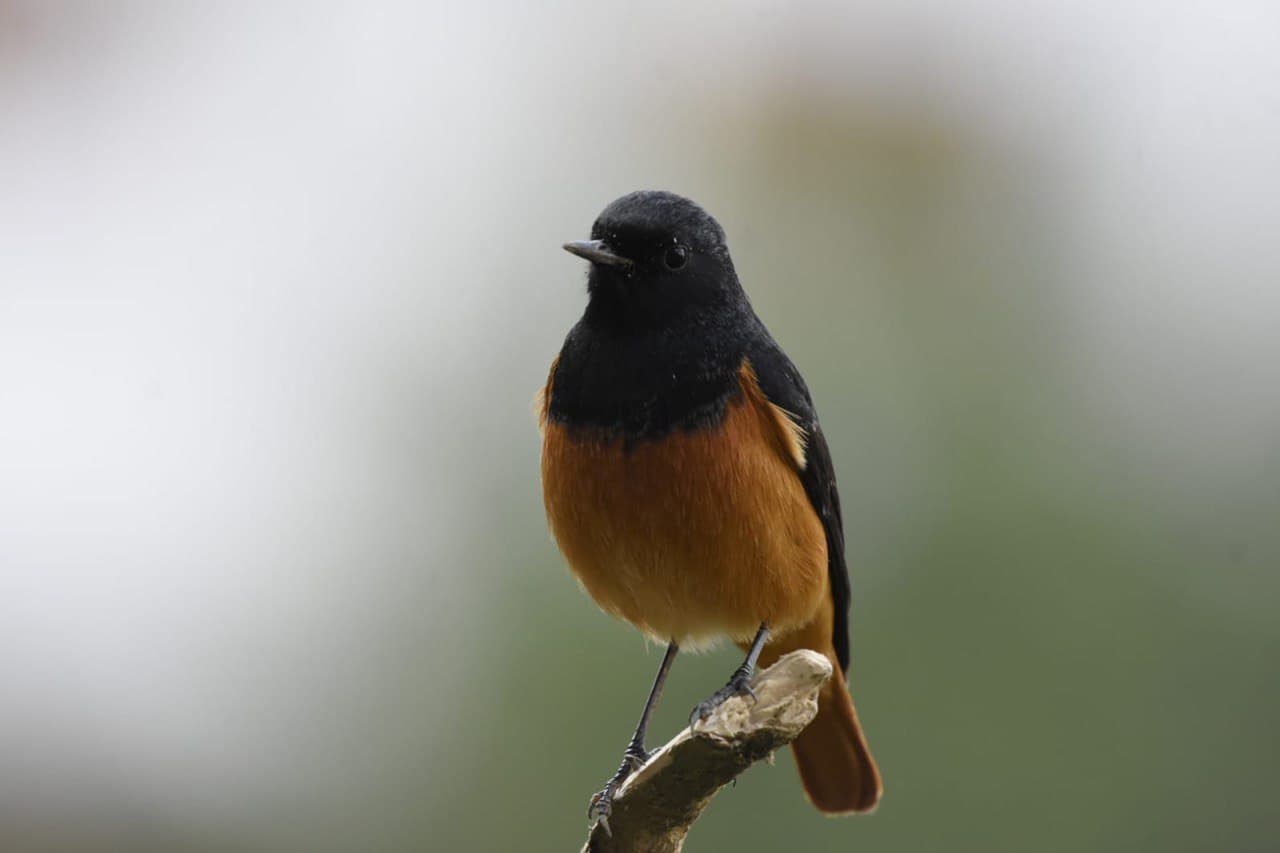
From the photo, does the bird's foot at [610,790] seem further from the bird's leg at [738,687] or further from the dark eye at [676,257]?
the dark eye at [676,257]

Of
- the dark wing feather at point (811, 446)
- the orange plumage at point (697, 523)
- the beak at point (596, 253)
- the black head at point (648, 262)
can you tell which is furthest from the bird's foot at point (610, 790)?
the beak at point (596, 253)

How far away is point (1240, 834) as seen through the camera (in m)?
7.29

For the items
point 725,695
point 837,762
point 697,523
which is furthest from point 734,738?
point 837,762

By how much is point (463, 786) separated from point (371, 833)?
849mm

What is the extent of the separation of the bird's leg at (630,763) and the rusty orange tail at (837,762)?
2.28 feet

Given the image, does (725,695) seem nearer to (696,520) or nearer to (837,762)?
(696,520)

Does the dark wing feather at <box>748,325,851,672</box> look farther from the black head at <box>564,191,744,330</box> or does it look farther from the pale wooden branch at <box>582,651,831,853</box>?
the pale wooden branch at <box>582,651,831,853</box>

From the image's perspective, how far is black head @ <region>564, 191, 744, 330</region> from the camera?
4.87m

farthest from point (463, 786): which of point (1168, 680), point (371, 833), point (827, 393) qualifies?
point (1168, 680)

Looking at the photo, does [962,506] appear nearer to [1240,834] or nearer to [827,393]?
[827,393]

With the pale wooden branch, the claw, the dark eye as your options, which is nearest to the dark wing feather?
the dark eye

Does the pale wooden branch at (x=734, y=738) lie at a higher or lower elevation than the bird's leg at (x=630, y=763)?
higher

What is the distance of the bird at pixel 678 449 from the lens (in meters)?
4.76

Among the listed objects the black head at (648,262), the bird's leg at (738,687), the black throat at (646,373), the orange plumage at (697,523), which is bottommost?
the bird's leg at (738,687)
